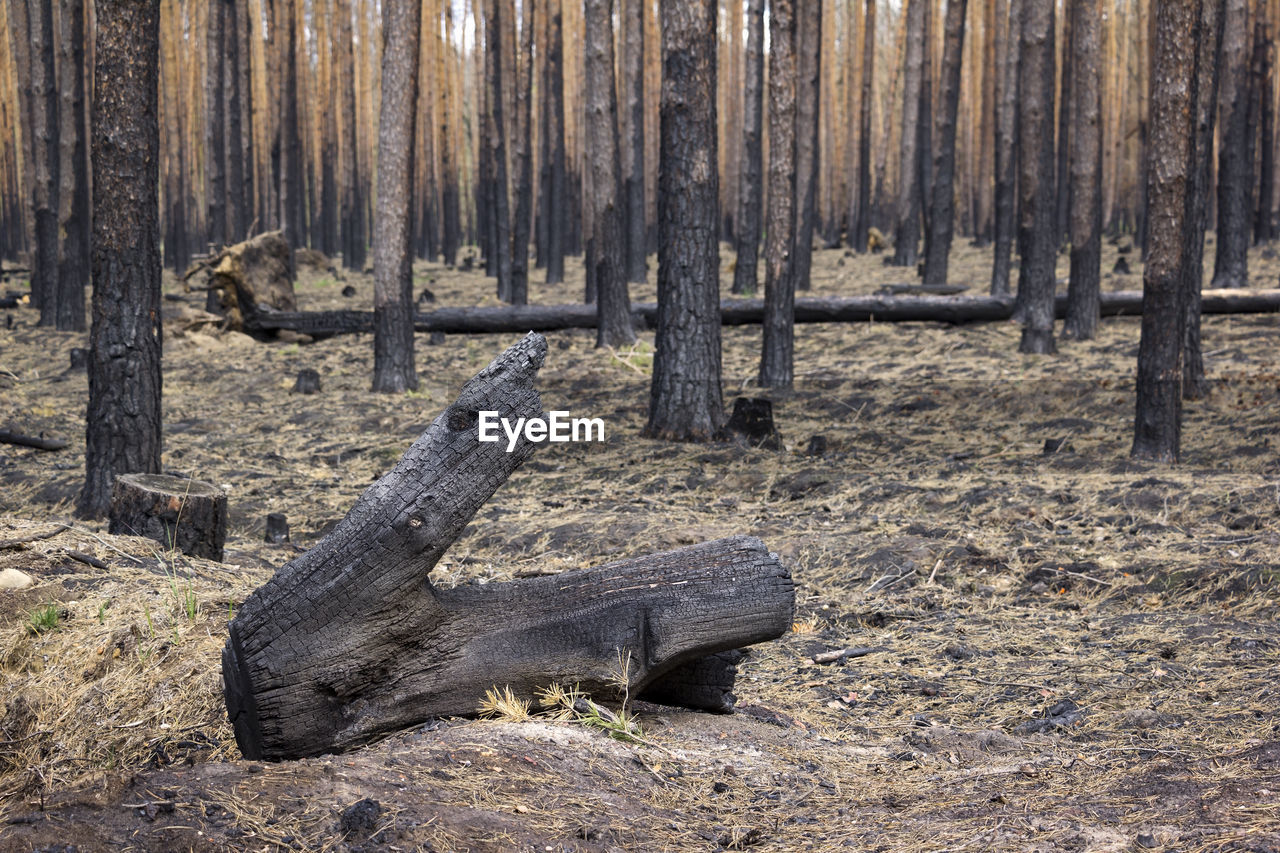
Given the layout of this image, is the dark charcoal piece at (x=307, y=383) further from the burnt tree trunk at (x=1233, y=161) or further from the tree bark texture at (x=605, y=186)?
the burnt tree trunk at (x=1233, y=161)

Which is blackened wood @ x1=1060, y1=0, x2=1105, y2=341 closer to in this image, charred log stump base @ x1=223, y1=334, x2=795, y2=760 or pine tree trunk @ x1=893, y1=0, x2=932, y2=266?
pine tree trunk @ x1=893, y1=0, x2=932, y2=266

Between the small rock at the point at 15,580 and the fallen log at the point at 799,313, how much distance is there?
8.82 m

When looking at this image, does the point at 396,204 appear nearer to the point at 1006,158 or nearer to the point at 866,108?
the point at 1006,158

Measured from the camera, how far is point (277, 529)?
5.94 m

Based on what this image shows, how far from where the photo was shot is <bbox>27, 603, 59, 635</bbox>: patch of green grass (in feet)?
12.1

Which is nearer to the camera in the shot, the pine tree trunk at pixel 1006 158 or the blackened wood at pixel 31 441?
the blackened wood at pixel 31 441

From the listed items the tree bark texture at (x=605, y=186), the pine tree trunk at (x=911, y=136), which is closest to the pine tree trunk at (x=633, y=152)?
the tree bark texture at (x=605, y=186)

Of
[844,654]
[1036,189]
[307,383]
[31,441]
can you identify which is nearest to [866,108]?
[1036,189]

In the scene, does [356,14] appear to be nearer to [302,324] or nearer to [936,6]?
[936,6]

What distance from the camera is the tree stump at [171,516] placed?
4949mm

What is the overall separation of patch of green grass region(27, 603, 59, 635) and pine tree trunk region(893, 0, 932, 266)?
55.1 feet

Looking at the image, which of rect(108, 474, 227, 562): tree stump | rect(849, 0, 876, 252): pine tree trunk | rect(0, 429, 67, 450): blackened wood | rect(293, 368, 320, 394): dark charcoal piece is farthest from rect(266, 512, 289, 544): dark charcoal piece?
rect(849, 0, 876, 252): pine tree trunk

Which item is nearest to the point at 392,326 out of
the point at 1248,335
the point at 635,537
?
the point at 635,537

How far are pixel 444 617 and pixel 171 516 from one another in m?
2.39
